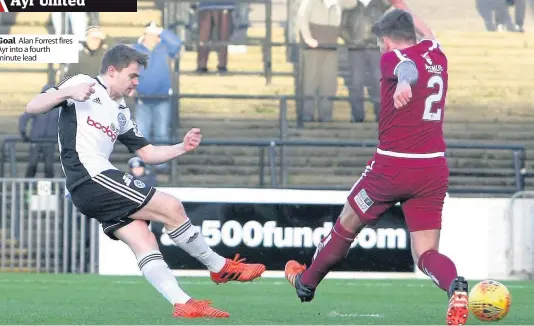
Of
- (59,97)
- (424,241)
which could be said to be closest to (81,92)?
(59,97)

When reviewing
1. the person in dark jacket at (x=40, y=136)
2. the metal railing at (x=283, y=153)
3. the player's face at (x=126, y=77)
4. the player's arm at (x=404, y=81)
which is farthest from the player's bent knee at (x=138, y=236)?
the person in dark jacket at (x=40, y=136)

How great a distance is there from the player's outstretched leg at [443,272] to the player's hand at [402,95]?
37.8 inches

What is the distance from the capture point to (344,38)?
18625 millimetres

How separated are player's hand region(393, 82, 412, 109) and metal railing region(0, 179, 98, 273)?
8.30 metres

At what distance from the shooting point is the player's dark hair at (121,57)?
8727 mm

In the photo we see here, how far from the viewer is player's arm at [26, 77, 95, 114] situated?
823 centimetres

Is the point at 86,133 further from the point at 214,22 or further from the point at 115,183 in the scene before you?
the point at 214,22

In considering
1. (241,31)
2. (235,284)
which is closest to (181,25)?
(241,31)

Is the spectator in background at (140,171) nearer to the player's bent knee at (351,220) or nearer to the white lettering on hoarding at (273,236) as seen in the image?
the white lettering on hoarding at (273,236)

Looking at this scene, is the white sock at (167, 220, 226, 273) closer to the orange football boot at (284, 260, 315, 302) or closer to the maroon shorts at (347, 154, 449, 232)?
the orange football boot at (284, 260, 315, 302)

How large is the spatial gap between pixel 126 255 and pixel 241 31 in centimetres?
558

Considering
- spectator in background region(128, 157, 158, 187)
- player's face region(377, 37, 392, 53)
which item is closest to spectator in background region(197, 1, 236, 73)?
spectator in background region(128, 157, 158, 187)

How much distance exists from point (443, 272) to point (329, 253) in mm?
1139

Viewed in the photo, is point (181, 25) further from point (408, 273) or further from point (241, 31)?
point (408, 273)
